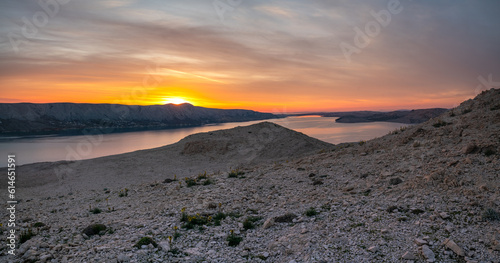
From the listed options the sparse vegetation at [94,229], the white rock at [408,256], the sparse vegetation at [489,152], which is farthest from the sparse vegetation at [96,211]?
the sparse vegetation at [489,152]

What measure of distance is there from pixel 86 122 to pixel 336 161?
389 feet

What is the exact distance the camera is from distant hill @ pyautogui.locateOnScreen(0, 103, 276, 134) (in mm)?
86250

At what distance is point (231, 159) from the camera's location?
22.8m

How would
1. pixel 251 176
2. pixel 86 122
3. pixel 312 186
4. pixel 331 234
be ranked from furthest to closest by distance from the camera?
pixel 86 122
pixel 251 176
pixel 312 186
pixel 331 234

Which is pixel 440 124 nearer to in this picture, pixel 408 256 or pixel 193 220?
pixel 408 256

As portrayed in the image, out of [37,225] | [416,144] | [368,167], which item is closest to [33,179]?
[37,225]

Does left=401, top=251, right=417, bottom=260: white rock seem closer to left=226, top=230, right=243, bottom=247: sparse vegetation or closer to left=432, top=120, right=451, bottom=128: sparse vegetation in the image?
left=226, top=230, right=243, bottom=247: sparse vegetation

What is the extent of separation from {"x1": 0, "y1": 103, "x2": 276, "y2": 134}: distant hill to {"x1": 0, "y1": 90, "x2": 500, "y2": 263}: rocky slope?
90978 millimetres

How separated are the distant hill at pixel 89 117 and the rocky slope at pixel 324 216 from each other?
9098 cm

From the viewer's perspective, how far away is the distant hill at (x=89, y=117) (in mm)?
86250

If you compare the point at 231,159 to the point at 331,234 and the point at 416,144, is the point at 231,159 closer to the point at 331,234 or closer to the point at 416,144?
the point at 416,144

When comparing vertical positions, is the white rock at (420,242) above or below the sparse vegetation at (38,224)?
above

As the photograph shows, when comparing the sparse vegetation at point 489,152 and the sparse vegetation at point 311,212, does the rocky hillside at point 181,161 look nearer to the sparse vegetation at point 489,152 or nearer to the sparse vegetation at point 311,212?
the sparse vegetation at point 489,152

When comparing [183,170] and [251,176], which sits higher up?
[251,176]
